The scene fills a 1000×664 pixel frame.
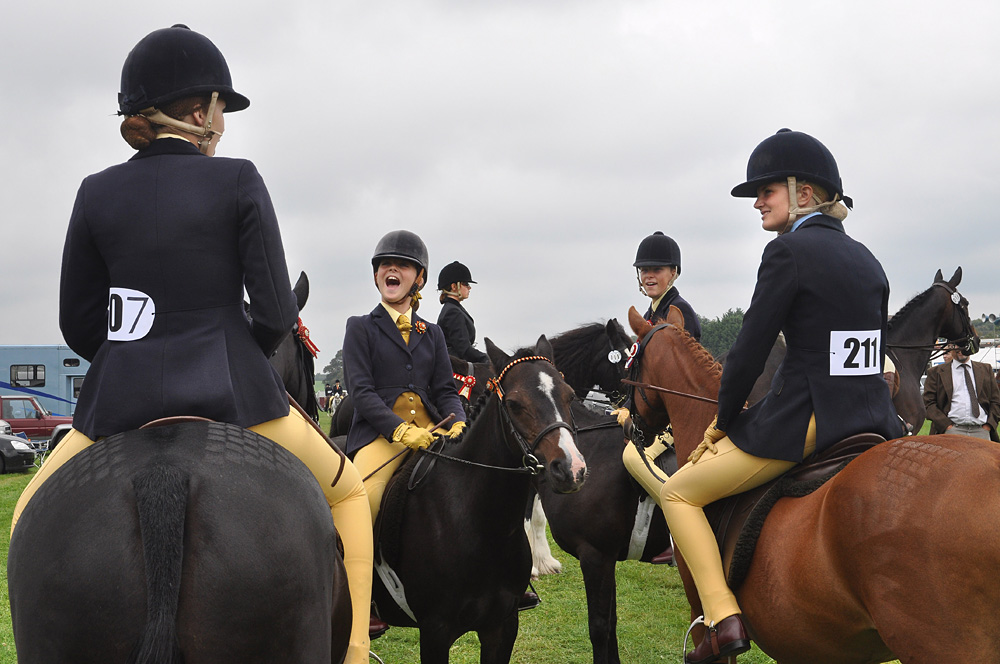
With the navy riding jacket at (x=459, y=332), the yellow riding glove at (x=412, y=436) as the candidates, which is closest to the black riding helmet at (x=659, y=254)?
the navy riding jacket at (x=459, y=332)

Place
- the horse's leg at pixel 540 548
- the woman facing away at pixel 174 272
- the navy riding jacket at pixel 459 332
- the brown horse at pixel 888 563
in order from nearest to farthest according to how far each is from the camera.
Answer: the woman facing away at pixel 174 272
the brown horse at pixel 888 563
the navy riding jacket at pixel 459 332
the horse's leg at pixel 540 548

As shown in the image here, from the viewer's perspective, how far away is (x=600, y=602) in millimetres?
6016

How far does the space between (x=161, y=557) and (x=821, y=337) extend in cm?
282

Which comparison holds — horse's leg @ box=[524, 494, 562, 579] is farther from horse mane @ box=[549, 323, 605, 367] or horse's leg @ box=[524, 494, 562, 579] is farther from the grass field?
horse mane @ box=[549, 323, 605, 367]

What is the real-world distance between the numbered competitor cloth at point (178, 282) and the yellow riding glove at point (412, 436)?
7.40ft

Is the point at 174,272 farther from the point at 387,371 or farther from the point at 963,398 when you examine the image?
the point at 963,398

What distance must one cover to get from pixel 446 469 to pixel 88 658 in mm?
2923

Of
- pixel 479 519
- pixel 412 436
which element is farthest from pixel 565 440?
pixel 412 436

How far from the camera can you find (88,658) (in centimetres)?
197

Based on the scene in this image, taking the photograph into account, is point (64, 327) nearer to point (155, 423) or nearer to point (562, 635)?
point (155, 423)

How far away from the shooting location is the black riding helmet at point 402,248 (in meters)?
5.64

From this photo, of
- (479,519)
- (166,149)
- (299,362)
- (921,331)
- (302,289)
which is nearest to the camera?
(166,149)

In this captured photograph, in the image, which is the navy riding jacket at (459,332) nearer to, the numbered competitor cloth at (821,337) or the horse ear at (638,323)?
the horse ear at (638,323)

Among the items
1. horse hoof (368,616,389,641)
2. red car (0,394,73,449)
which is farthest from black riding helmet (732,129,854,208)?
red car (0,394,73,449)
